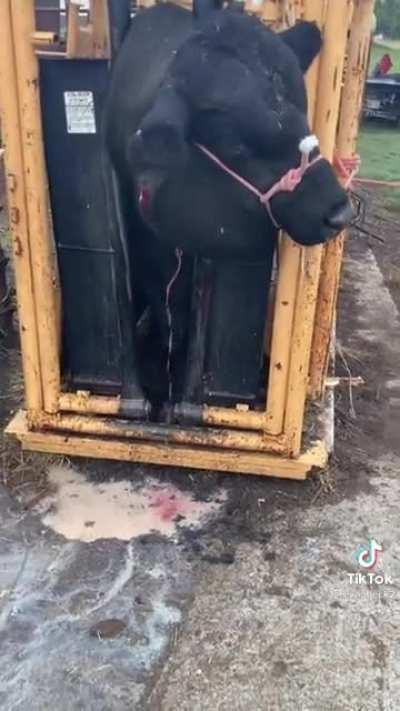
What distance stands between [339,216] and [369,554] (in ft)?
4.42

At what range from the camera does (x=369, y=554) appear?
3111 mm

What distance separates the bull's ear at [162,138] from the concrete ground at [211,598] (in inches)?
57.9

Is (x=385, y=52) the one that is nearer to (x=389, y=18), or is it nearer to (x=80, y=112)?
(x=389, y=18)

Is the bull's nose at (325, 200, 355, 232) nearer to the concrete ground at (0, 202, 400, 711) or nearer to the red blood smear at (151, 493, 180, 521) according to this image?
the concrete ground at (0, 202, 400, 711)

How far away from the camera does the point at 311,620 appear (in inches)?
109

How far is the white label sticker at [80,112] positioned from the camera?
305 centimetres

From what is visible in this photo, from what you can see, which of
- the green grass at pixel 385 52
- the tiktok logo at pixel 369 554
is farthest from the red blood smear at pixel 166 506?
the green grass at pixel 385 52

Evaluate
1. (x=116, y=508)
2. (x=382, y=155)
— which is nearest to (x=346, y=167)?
(x=116, y=508)

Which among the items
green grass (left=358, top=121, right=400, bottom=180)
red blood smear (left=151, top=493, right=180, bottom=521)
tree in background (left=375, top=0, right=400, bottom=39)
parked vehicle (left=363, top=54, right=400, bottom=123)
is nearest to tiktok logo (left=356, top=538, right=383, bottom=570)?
red blood smear (left=151, top=493, right=180, bottom=521)

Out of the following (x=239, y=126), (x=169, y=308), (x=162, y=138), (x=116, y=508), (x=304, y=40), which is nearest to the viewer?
(x=162, y=138)

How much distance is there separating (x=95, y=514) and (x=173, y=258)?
1.08 metres

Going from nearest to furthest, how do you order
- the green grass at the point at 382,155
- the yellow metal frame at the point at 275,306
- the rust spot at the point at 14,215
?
the yellow metal frame at the point at 275,306
the rust spot at the point at 14,215
the green grass at the point at 382,155

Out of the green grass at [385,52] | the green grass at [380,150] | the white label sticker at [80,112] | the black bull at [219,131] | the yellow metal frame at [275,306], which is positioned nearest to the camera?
the black bull at [219,131]

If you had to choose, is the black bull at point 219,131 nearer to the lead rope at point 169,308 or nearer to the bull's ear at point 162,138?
the bull's ear at point 162,138
